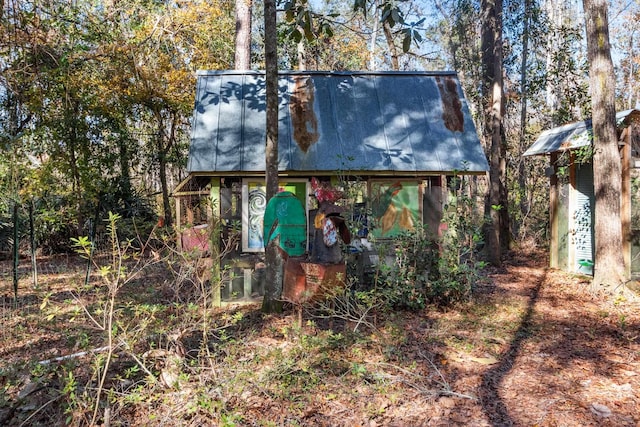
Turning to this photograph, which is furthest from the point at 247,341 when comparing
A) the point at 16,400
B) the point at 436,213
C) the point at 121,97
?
the point at 121,97

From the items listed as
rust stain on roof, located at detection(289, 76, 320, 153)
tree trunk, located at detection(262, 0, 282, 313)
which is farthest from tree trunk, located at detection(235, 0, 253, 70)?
tree trunk, located at detection(262, 0, 282, 313)

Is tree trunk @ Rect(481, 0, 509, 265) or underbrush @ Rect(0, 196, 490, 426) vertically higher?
tree trunk @ Rect(481, 0, 509, 265)

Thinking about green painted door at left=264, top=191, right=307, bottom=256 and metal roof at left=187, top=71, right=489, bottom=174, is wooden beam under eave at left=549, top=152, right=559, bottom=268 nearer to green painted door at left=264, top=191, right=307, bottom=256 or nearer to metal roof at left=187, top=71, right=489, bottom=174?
metal roof at left=187, top=71, right=489, bottom=174

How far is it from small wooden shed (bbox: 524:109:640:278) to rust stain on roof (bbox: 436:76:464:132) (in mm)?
2474

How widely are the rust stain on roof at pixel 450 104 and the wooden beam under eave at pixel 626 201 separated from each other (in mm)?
2934

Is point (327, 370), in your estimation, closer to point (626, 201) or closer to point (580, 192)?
point (626, 201)

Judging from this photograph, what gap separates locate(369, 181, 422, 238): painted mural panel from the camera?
28.0 feet

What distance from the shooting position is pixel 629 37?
27031mm

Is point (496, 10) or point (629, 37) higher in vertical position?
point (629, 37)

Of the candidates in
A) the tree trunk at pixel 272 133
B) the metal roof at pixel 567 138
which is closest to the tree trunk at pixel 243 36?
the tree trunk at pixel 272 133

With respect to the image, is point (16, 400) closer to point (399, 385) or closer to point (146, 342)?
point (146, 342)

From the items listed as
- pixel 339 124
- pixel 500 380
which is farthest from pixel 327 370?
pixel 339 124

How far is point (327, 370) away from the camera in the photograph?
492 centimetres

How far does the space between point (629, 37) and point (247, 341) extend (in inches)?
1199
